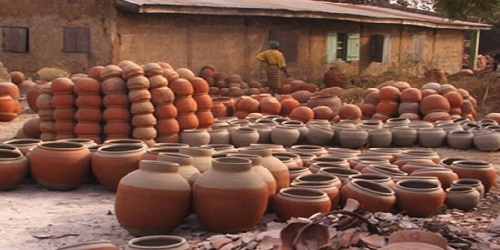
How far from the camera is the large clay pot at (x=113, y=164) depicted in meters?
6.59

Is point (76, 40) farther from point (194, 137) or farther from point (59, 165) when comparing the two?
point (59, 165)

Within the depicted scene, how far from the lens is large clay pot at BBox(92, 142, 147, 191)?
659cm

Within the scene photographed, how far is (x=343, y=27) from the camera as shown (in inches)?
798

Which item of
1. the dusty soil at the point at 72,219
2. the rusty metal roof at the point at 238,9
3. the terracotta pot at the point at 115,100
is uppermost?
the rusty metal roof at the point at 238,9

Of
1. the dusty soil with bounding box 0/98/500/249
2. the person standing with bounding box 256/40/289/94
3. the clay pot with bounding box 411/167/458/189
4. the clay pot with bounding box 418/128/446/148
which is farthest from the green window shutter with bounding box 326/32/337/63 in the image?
the clay pot with bounding box 411/167/458/189

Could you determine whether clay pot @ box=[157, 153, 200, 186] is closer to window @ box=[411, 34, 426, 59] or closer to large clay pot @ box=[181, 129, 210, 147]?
large clay pot @ box=[181, 129, 210, 147]

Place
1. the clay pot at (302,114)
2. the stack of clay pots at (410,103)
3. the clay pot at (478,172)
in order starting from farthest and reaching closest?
the stack of clay pots at (410,103) → the clay pot at (302,114) → the clay pot at (478,172)

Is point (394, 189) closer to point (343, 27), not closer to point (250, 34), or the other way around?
point (250, 34)

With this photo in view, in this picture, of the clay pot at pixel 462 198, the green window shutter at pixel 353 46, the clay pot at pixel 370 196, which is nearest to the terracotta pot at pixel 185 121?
the clay pot at pixel 370 196

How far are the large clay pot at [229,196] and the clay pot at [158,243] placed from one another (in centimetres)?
105

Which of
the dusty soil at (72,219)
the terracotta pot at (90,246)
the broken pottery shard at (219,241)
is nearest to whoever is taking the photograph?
the terracotta pot at (90,246)

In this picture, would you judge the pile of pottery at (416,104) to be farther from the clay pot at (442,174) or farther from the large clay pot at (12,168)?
the large clay pot at (12,168)

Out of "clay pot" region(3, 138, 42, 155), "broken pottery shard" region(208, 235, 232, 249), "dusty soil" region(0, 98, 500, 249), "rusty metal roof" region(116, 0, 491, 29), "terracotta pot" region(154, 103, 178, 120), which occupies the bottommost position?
"dusty soil" region(0, 98, 500, 249)

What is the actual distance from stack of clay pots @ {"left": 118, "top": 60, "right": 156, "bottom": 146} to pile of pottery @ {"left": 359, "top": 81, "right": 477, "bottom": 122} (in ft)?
16.1
